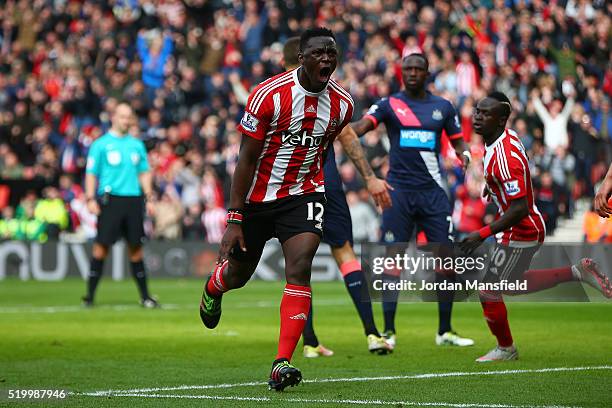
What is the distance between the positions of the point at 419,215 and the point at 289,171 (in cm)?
344

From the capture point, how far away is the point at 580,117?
21625mm

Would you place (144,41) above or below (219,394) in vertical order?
above

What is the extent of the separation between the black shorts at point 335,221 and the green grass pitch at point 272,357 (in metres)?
0.99

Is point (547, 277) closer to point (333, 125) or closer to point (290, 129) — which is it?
point (333, 125)

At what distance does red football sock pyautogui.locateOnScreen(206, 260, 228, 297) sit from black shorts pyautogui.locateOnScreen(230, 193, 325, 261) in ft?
1.07

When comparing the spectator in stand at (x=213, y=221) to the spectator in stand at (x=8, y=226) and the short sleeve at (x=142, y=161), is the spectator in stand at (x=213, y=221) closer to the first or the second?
the spectator in stand at (x=8, y=226)

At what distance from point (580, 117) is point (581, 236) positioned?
2186 mm

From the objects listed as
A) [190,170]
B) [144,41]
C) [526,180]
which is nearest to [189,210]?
[190,170]

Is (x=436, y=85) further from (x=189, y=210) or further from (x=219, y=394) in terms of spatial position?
(x=219, y=394)

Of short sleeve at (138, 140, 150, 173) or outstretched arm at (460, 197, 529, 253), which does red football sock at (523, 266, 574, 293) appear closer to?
outstretched arm at (460, 197, 529, 253)

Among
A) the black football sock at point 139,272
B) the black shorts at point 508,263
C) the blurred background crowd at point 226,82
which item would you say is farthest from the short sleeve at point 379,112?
the blurred background crowd at point 226,82

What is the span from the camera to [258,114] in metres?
7.64

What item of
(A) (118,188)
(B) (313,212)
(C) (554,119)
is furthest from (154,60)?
(B) (313,212)

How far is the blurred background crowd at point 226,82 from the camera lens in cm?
2194
